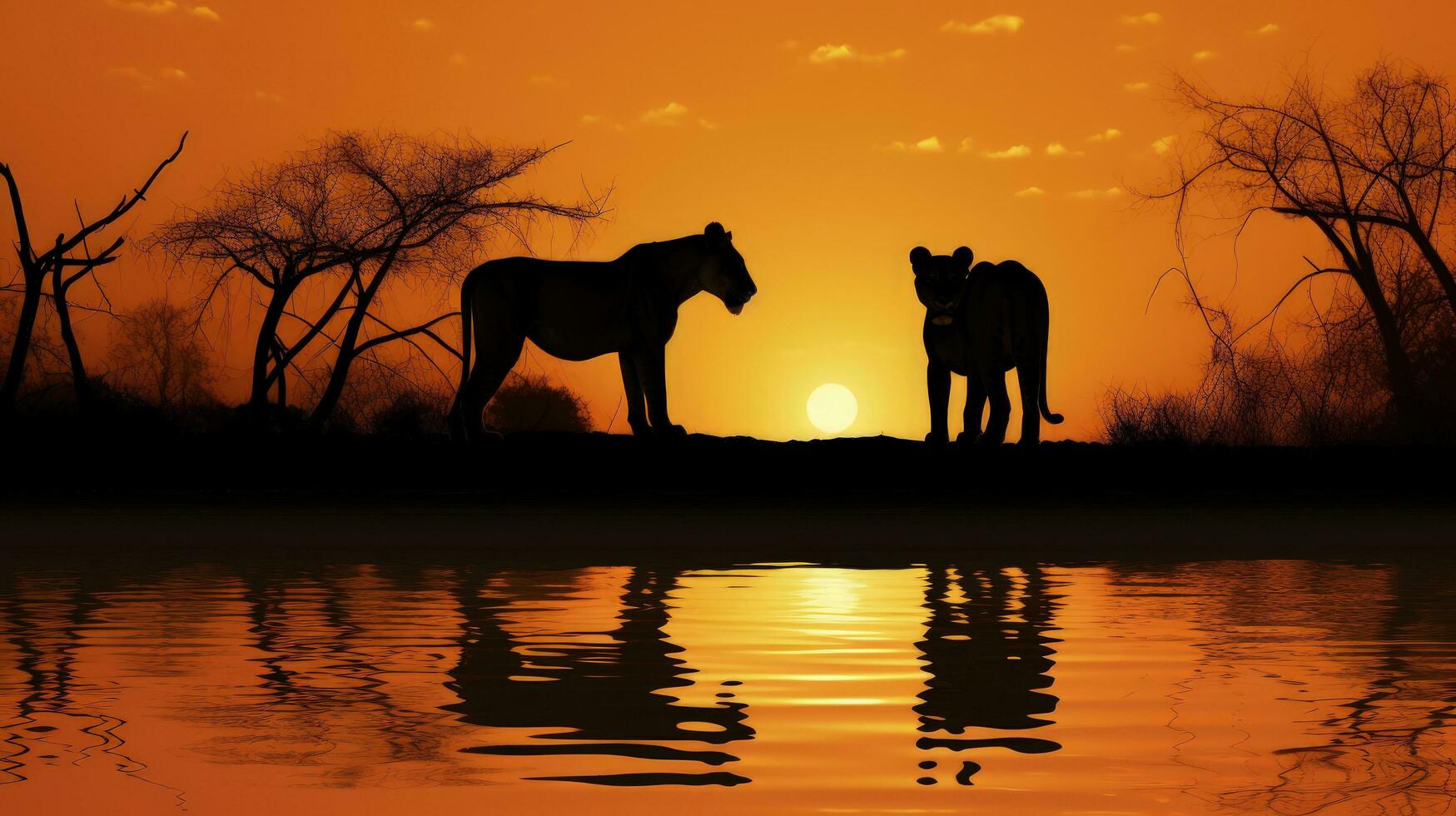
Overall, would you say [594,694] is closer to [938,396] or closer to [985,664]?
[985,664]

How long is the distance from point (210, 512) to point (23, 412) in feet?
13.0

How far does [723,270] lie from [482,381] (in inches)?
82.7

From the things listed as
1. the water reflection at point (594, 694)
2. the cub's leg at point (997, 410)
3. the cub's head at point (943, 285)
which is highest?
the cub's head at point (943, 285)

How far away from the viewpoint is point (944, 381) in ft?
45.9

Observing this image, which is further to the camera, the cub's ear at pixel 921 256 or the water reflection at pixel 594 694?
the cub's ear at pixel 921 256

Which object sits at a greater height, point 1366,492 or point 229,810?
point 1366,492

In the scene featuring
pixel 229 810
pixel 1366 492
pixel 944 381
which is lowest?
pixel 229 810

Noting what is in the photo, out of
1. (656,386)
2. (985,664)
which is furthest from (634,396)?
(985,664)

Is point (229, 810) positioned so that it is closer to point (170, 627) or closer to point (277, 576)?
Answer: point (170, 627)

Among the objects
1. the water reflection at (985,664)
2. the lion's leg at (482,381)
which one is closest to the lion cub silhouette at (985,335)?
the lion's leg at (482,381)

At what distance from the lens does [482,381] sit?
1351 centimetres

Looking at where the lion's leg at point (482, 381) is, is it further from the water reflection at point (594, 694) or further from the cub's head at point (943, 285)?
the water reflection at point (594, 694)

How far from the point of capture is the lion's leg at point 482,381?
13438mm

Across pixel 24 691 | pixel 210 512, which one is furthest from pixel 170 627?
pixel 210 512
